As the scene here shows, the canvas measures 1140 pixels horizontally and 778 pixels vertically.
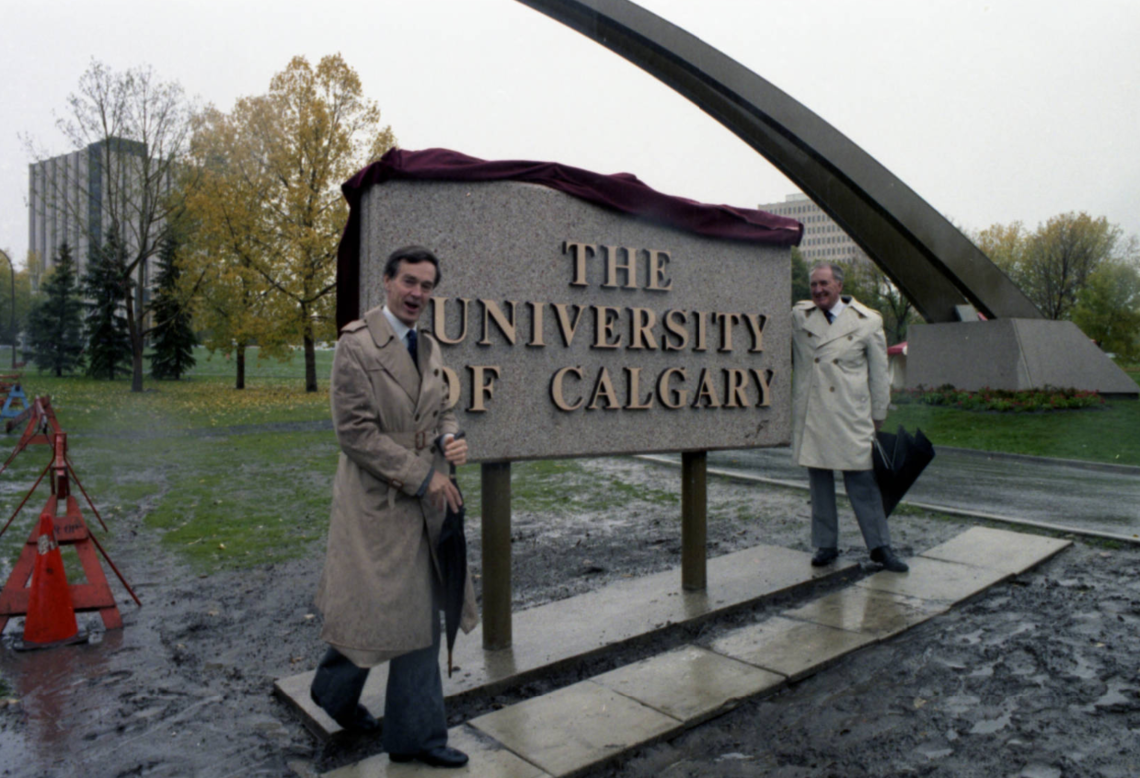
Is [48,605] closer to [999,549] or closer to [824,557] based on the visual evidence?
[824,557]

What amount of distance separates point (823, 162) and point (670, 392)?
13.9m

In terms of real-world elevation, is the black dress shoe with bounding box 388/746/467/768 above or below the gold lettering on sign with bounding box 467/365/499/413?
below

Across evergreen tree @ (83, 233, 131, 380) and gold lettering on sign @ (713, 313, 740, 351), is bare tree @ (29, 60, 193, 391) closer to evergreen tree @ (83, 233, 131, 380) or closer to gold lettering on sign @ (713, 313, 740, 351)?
evergreen tree @ (83, 233, 131, 380)

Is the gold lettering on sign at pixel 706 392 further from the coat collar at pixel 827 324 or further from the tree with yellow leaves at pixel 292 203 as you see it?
the tree with yellow leaves at pixel 292 203

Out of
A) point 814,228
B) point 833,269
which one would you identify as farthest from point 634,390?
point 814,228

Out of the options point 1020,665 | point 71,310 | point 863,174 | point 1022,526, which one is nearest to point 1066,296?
point 863,174

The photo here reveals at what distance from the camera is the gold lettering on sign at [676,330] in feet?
15.8

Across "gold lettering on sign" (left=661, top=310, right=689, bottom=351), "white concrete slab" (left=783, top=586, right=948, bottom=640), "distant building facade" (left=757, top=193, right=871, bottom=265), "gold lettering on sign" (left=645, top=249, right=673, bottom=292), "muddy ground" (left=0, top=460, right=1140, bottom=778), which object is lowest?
"muddy ground" (left=0, top=460, right=1140, bottom=778)

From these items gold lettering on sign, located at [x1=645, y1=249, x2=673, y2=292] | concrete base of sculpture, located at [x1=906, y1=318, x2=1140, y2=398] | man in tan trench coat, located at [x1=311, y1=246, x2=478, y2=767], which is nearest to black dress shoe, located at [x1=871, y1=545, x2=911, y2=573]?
gold lettering on sign, located at [x1=645, y1=249, x2=673, y2=292]

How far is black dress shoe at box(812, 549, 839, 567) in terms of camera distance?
5.73 meters

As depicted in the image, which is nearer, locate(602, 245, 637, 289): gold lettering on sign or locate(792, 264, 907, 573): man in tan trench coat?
locate(602, 245, 637, 289): gold lettering on sign

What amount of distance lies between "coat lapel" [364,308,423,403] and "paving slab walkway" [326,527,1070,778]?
1.38 m

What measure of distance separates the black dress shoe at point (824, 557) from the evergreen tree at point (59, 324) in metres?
50.5

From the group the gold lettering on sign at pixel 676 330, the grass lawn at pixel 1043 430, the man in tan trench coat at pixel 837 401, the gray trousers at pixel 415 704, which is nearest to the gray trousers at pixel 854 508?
the man in tan trench coat at pixel 837 401
